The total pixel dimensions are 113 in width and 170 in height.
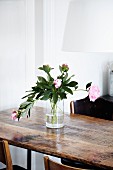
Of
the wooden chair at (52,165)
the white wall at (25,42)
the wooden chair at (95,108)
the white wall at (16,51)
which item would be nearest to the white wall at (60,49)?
the white wall at (25,42)

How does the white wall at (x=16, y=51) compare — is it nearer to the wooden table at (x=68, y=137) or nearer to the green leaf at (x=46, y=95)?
the wooden table at (x=68, y=137)

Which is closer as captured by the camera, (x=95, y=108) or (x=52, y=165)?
(x=52, y=165)

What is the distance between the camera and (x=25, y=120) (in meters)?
2.34

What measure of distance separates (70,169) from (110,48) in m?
0.70

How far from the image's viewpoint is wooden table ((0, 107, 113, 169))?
162 cm

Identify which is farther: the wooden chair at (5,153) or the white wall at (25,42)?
the white wall at (25,42)

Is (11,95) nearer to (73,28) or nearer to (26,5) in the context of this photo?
(26,5)

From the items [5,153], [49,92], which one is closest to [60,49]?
[49,92]

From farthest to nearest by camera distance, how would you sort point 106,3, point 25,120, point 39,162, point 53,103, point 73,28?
point 39,162 → point 25,120 → point 53,103 → point 73,28 → point 106,3

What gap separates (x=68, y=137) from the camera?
192 centimetres

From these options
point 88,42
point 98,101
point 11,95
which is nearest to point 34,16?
point 11,95

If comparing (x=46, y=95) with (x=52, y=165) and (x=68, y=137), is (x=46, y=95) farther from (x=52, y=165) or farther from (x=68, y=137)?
(x=52, y=165)

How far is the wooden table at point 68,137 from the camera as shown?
1625mm

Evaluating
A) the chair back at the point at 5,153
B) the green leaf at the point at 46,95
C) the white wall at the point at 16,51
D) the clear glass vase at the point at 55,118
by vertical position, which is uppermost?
the white wall at the point at 16,51
